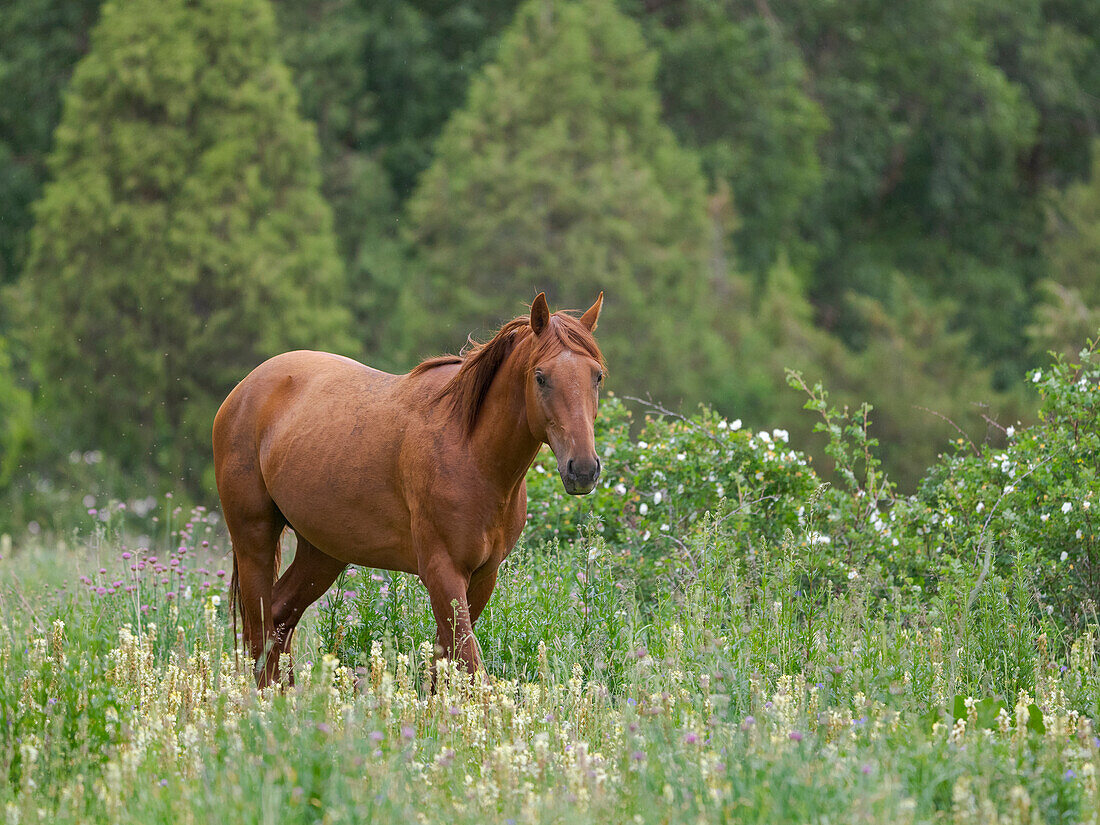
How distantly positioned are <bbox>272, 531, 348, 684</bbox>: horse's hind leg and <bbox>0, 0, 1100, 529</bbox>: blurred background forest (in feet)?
36.5

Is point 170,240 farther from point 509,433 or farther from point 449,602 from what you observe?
point 449,602

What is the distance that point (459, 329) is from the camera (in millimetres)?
21516

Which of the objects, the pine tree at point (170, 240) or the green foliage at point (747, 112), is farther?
the green foliage at point (747, 112)

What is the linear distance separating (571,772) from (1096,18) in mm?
32902

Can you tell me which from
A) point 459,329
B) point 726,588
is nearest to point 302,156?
point 459,329

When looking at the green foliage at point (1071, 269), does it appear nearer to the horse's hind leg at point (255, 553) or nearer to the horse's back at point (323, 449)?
the horse's back at point (323, 449)

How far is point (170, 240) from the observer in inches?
788

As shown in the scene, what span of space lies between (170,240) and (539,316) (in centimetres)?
1625

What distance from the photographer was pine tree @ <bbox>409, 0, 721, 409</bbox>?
21766 millimetres

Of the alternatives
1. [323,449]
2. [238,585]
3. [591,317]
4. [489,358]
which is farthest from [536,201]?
[489,358]

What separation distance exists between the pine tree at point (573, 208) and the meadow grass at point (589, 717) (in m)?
15.0

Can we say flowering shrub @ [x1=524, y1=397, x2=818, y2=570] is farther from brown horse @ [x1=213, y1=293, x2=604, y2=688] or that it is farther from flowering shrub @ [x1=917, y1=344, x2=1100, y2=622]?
brown horse @ [x1=213, y1=293, x2=604, y2=688]

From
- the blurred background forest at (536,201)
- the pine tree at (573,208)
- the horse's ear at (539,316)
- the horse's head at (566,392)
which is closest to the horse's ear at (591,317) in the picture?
the horse's head at (566,392)

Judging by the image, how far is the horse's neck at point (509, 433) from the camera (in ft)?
17.1
